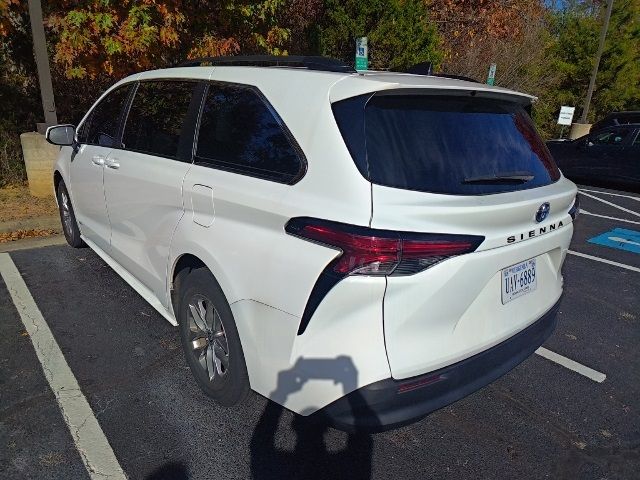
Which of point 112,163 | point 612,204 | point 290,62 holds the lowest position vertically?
point 612,204

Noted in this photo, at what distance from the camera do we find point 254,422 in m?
2.47

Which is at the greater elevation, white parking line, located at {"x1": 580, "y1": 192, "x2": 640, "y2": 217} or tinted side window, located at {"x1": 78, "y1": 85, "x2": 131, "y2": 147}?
tinted side window, located at {"x1": 78, "y1": 85, "x2": 131, "y2": 147}

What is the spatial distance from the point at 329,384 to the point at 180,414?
1113mm

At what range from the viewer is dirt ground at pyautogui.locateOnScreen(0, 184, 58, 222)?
5766 millimetres

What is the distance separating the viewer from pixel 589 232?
21.4 feet

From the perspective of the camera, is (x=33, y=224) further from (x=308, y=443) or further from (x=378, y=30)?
(x=378, y=30)

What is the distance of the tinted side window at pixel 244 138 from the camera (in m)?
2.05

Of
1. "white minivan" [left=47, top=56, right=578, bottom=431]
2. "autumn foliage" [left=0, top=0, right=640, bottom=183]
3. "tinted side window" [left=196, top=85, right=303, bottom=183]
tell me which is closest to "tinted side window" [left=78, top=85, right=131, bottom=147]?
"white minivan" [left=47, top=56, right=578, bottom=431]

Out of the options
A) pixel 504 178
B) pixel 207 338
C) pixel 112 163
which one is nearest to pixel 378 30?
pixel 112 163

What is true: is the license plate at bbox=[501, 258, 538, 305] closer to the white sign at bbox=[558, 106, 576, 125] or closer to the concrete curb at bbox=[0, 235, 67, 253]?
the concrete curb at bbox=[0, 235, 67, 253]

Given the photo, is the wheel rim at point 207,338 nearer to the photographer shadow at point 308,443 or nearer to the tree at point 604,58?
the photographer shadow at point 308,443

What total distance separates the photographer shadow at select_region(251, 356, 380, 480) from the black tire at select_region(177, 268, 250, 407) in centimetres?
26

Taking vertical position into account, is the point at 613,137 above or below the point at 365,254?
below

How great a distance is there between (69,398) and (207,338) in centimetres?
85
